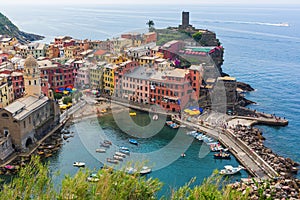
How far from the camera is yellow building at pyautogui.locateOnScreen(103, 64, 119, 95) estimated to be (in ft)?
141

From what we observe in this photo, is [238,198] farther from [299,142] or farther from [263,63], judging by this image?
[263,63]

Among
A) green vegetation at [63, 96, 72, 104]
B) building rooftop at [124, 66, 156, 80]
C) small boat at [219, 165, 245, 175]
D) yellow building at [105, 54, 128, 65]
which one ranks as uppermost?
yellow building at [105, 54, 128, 65]

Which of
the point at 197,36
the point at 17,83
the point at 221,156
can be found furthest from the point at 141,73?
the point at 197,36

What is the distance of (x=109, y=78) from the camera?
43750mm

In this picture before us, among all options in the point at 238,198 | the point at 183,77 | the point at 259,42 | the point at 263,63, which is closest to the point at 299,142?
the point at 183,77

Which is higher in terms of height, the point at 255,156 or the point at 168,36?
the point at 168,36

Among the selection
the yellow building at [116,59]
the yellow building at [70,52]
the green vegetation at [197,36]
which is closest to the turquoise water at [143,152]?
the yellow building at [116,59]

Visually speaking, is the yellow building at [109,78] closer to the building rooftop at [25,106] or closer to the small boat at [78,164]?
the building rooftop at [25,106]

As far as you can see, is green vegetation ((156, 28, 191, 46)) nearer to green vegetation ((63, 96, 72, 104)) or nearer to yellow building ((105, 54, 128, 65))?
yellow building ((105, 54, 128, 65))

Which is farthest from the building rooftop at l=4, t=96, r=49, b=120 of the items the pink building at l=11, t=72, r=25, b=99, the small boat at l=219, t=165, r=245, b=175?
the small boat at l=219, t=165, r=245, b=175

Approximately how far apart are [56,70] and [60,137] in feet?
46.3

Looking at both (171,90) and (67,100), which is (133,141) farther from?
(67,100)

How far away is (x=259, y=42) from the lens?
94.0m

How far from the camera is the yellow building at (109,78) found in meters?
43.1
